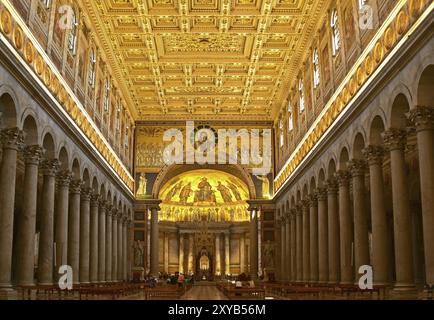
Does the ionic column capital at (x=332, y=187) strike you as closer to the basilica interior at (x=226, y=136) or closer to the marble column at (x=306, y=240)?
the basilica interior at (x=226, y=136)

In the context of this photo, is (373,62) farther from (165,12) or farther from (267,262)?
(267,262)

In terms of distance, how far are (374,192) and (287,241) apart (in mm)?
21480

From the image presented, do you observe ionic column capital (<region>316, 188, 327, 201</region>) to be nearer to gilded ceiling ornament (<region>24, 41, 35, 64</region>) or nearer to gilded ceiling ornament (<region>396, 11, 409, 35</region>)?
gilded ceiling ornament (<region>396, 11, 409, 35</region>)

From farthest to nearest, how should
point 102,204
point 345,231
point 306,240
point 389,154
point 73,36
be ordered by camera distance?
point 102,204 < point 306,240 < point 73,36 < point 345,231 < point 389,154

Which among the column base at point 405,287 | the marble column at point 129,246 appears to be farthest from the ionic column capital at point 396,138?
the marble column at point 129,246

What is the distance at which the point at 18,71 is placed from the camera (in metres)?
18.9

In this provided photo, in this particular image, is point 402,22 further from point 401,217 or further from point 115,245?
point 115,245

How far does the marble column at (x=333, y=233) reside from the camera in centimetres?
2797

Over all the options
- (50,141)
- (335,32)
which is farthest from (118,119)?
(335,32)

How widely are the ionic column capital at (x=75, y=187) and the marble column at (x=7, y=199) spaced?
32.8ft

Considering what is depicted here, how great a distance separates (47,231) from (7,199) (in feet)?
18.4

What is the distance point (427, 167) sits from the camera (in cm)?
1670

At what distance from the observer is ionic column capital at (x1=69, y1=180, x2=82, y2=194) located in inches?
1153
